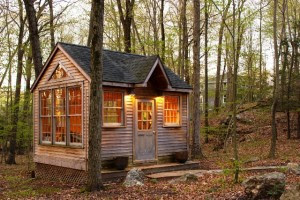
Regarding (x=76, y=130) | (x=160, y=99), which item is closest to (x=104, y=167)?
(x=76, y=130)

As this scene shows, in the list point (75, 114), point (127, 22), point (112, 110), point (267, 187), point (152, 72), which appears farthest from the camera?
point (127, 22)

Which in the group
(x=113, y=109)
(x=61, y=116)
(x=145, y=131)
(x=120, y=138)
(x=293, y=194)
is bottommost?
(x=293, y=194)

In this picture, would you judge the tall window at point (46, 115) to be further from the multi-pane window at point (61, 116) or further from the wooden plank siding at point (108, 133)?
the wooden plank siding at point (108, 133)

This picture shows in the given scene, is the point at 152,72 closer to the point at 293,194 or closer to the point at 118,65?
the point at 118,65

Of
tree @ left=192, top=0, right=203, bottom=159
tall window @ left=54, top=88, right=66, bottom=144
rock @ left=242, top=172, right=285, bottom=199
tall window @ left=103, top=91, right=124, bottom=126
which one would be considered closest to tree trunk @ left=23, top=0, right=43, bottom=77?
tall window @ left=54, top=88, right=66, bottom=144

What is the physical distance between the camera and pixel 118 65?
44.6 feet

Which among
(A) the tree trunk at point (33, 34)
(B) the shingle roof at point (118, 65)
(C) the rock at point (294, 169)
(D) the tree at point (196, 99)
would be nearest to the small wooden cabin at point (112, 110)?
(B) the shingle roof at point (118, 65)

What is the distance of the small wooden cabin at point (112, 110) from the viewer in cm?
→ 1228

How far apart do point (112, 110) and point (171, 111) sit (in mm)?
3111

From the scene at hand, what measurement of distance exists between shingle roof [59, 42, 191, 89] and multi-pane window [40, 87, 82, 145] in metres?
1.19

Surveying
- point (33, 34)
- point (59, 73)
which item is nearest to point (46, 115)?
point (59, 73)

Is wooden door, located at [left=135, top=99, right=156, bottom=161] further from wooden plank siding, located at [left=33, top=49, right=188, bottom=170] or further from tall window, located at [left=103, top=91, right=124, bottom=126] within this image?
tall window, located at [left=103, top=91, right=124, bottom=126]

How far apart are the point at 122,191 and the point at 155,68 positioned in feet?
17.0

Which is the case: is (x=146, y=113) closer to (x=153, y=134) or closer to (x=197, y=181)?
(x=153, y=134)
